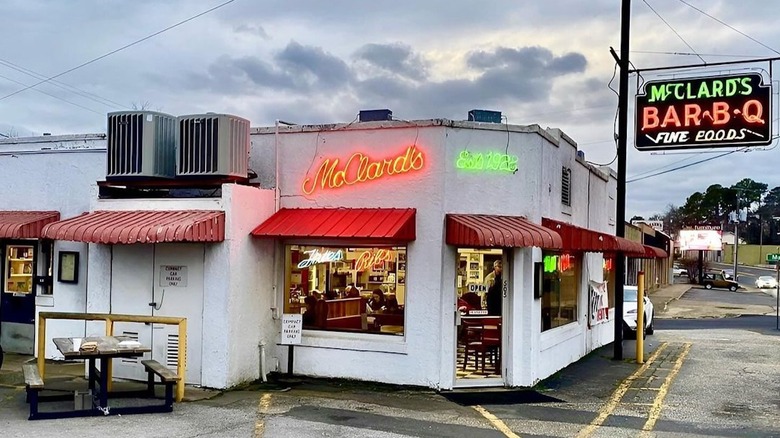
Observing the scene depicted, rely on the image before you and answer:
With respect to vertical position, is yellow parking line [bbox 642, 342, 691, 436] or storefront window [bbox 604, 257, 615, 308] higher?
storefront window [bbox 604, 257, 615, 308]

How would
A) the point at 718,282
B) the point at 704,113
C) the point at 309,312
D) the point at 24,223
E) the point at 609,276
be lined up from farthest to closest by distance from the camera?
the point at 718,282, the point at 609,276, the point at 704,113, the point at 24,223, the point at 309,312

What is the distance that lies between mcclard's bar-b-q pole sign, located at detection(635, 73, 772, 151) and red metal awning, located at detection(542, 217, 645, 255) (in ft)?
6.68

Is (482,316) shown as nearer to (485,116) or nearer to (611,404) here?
(611,404)

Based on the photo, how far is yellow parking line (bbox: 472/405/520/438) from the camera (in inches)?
336

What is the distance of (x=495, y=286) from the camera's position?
38.0 ft

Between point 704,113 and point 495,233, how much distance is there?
5938mm

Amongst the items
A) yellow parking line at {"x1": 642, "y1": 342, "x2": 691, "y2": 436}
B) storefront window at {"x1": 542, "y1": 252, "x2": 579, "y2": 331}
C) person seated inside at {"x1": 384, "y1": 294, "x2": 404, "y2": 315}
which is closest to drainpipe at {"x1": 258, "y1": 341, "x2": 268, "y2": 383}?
person seated inside at {"x1": 384, "y1": 294, "x2": 404, "y2": 315}

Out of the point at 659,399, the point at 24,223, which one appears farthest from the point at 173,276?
the point at 659,399

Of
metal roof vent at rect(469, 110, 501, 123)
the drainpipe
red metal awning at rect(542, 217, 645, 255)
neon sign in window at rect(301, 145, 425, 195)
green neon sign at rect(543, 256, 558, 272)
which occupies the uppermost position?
metal roof vent at rect(469, 110, 501, 123)

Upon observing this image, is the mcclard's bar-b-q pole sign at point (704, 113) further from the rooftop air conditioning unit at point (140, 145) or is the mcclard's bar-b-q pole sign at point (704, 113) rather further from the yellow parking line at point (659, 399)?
the rooftop air conditioning unit at point (140, 145)

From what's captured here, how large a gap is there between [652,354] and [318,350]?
8953 mm

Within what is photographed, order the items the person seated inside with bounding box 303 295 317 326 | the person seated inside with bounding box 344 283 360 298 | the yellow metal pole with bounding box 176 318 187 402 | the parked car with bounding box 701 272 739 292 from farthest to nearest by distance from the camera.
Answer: the parked car with bounding box 701 272 739 292
the person seated inside with bounding box 303 295 317 326
the person seated inside with bounding box 344 283 360 298
the yellow metal pole with bounding box 176 318 187 402

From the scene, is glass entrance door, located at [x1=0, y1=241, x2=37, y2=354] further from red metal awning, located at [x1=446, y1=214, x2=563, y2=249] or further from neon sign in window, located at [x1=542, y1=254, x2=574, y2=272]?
neon sign in window, located at [x1=542, y1=254, x2=574, y2=272]

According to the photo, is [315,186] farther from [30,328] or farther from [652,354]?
[652,354]
